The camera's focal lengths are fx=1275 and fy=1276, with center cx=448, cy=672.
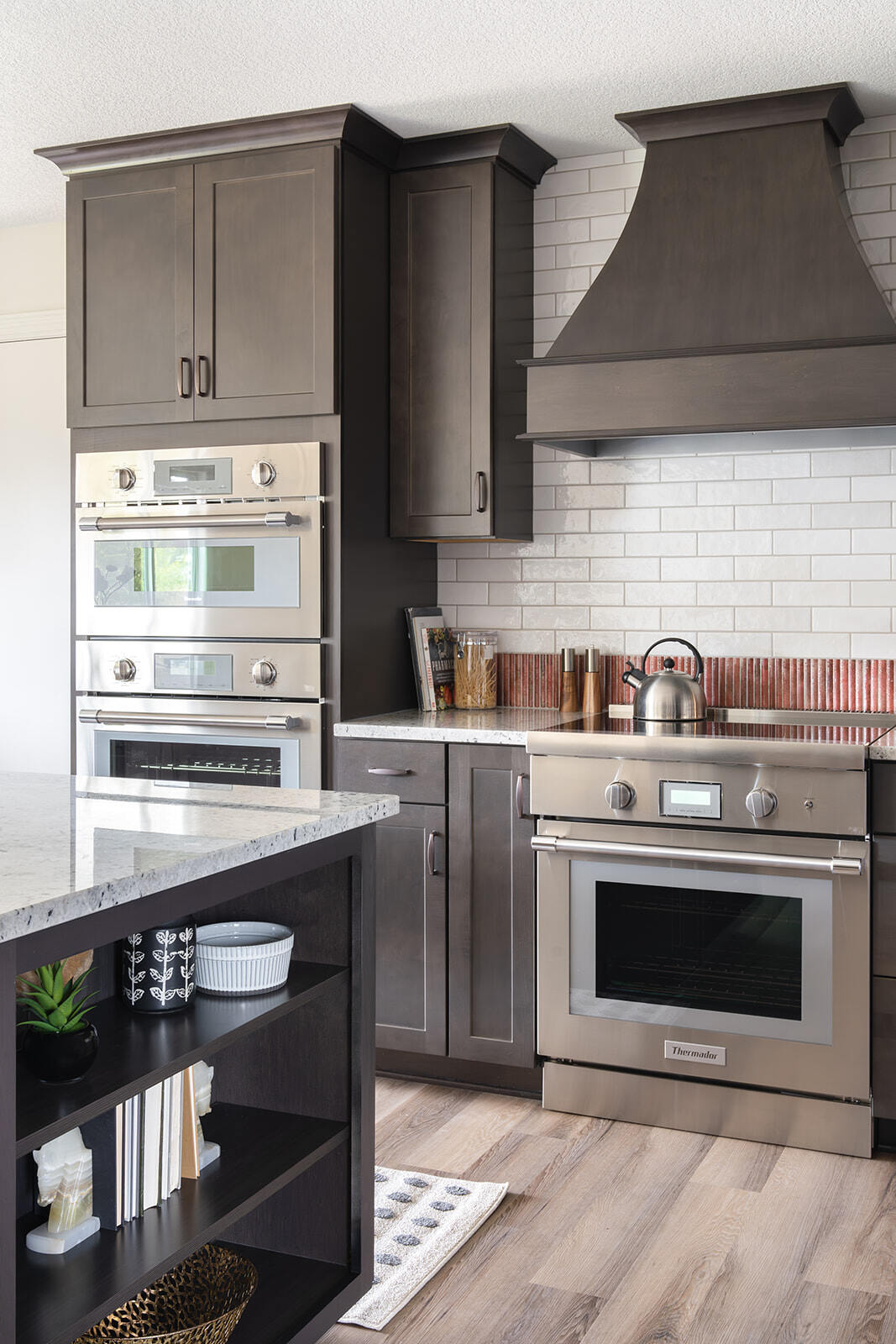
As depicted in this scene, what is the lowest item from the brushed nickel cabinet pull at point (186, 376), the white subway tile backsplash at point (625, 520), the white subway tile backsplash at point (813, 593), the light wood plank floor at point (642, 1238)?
the light wood plank floor at point (642, 1238)

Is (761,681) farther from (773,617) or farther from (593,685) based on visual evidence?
(593,685)

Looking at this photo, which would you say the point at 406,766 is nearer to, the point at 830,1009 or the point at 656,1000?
the point at 656,1000

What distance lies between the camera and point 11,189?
4188 mm

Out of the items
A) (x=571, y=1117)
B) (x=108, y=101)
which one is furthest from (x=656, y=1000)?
(x=108, y=101)

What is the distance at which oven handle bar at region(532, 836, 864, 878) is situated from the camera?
2926 mm

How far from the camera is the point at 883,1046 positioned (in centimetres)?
295

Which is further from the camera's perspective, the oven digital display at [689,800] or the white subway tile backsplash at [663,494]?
the white subway tile backsplash at [663,494]

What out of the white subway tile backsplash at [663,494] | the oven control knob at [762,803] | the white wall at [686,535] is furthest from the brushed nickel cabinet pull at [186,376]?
the oven control knob at [762,803]

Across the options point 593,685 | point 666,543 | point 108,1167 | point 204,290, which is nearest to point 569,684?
point 593,685

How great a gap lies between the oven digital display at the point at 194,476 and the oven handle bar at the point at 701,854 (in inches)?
52.6

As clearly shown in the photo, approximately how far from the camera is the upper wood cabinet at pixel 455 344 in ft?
12.0

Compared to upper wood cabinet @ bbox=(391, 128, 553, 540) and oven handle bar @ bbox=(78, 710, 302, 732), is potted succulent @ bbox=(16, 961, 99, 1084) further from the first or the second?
upper wood cabinet @ bbox=(391, 128, 553, 540)

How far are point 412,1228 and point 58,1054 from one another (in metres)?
1.28

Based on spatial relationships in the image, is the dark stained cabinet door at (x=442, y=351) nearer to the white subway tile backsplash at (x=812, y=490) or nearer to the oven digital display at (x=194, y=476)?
the oven digital display at (x=194, y=476)
